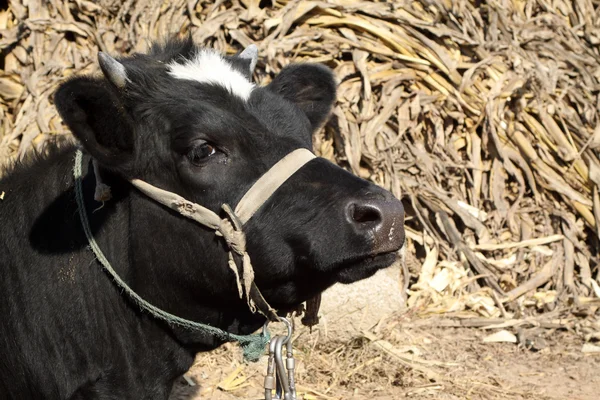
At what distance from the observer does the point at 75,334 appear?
3633mm

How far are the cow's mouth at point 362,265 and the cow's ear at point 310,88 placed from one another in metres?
1.26

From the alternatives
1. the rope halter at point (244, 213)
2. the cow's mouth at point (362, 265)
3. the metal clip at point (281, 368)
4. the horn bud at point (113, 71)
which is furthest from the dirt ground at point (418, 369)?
the horn bud at point (113, 71)

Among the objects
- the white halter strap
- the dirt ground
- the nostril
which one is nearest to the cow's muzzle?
the nostril

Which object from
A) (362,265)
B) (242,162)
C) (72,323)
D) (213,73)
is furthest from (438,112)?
(72,323)

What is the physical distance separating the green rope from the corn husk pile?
3438 mm

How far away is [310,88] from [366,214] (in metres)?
1.41

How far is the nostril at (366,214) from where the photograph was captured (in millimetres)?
3068

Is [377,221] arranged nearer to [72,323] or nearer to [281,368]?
[281,368]

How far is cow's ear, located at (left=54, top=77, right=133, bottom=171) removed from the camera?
3.27 meters

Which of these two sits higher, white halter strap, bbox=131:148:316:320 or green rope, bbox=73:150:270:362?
white halter strap, bbox=131:148:316:320

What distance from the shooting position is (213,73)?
11.8ft

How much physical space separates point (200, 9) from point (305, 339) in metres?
3.12

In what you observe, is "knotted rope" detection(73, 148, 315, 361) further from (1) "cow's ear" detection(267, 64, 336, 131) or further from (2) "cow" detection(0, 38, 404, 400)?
(1) "cow's ear" detection(267, 64, 336, 131)

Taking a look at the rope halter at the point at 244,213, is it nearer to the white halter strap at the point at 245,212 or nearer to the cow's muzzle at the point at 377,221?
the white halter strap at the point at 245,212
